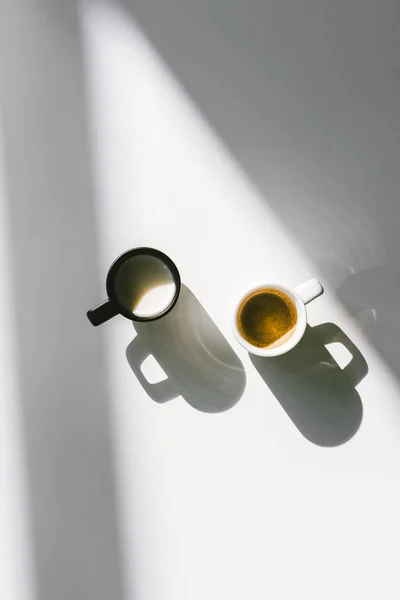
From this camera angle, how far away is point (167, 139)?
1162 millimetres

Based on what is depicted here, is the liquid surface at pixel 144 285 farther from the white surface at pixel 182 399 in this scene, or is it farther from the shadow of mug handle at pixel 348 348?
the shadow of mug handle at pixel 348 348

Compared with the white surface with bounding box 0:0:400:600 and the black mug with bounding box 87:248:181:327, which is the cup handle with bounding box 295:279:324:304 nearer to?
the white surface with bounding box 0:0:400:600

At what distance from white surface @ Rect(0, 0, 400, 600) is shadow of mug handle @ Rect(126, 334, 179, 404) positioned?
0.01 metres

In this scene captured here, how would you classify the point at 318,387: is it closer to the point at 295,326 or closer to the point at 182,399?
the point at 295,326

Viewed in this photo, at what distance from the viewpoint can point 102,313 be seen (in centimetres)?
108

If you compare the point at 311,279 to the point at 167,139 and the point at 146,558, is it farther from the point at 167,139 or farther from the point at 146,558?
the point at 146,558

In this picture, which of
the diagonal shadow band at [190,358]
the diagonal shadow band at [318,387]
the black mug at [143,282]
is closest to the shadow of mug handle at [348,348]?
the diagonal shadow band at [318,387]

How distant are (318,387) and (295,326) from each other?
0.42 feet

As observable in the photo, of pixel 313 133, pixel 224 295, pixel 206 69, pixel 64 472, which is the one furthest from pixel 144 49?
pixel 64 472

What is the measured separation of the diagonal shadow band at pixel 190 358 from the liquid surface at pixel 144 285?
29 millimetres

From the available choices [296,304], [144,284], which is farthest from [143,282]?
[296,304]

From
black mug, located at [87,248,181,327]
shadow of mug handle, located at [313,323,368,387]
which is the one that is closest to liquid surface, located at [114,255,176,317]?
black mug, located at [87,248,181,327]

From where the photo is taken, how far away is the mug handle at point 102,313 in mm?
1079

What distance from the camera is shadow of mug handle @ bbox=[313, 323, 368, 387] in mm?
1144
